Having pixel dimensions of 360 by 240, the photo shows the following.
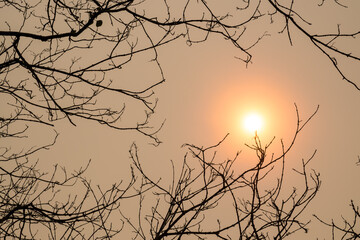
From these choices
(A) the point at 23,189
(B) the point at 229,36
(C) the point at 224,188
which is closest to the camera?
(C) the point at 224,188

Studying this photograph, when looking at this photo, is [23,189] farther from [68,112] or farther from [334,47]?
[334,47]

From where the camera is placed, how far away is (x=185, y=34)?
11.3 ft

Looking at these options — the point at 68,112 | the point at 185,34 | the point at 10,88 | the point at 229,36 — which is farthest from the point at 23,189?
the point at 229,36

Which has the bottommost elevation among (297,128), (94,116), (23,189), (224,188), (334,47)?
(224,188)

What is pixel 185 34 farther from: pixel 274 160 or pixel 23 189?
pixel 23 189

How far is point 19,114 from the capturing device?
3943mm

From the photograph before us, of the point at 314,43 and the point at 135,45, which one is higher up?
the point at 135,45

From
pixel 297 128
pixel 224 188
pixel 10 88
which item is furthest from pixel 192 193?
pixel 10 88

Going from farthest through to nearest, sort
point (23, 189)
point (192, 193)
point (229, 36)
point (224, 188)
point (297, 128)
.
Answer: point (23, 189), point (192, 193), point (229, 36), point (224, 188), point (297, 128)

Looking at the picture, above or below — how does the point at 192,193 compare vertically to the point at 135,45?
below

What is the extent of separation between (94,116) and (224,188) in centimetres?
115

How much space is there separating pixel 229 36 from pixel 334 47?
0.89m

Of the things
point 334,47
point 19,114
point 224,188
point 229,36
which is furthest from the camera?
point 19,114

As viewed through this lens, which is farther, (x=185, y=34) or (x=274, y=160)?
(x=185, y=34)
